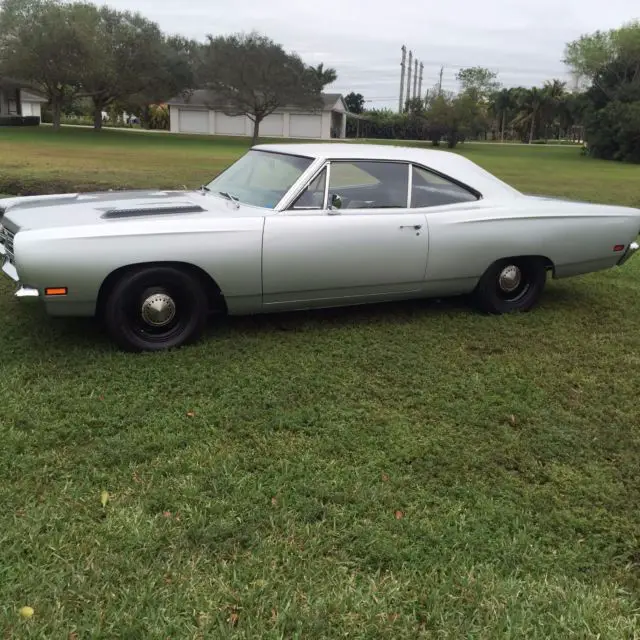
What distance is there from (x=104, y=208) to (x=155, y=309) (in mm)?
830

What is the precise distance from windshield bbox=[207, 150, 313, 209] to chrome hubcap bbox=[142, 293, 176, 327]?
95 cm

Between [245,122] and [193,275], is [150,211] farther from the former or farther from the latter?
[245,122]

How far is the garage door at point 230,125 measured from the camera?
64.1m

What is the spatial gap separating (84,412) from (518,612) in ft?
7.64

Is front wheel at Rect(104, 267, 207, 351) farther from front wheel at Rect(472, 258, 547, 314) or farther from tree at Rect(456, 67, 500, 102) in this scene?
tree at Rect(456, 67, 500, 102)

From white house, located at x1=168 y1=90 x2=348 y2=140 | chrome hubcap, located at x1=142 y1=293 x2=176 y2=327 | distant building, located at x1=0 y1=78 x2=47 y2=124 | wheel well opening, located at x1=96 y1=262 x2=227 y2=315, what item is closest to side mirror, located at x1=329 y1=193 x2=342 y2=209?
wheel well opening, located at x1=96 y1=262 x2=227 y2=315

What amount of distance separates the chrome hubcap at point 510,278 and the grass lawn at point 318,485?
697mm

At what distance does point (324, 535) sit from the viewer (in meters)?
2.60

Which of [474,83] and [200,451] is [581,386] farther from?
[474,83]

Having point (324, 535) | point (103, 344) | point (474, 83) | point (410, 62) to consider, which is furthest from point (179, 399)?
point (474, 83)

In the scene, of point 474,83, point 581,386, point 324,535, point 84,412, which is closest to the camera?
point 324,535

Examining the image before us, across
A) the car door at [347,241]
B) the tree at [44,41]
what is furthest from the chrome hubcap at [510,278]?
the tree at [44,41]

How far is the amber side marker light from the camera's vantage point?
3.86m

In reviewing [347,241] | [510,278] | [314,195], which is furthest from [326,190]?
[510,278]
